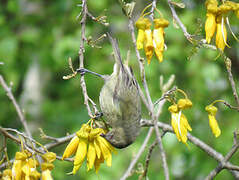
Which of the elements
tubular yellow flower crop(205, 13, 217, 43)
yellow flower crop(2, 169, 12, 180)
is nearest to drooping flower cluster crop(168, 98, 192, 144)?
tubular yellow flower crop(205, 13, 217, 43)

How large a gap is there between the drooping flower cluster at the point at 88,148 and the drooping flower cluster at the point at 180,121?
0.43 meters

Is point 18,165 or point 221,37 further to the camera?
point 221,37

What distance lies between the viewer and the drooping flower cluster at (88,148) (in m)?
2.27

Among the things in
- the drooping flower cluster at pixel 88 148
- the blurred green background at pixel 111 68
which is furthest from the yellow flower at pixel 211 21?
the blurred green background at pixel 111 68

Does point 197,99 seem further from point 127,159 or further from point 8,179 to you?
point 8,179

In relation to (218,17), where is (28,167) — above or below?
below

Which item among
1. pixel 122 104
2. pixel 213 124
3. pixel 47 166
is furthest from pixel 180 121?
pixel 122 104

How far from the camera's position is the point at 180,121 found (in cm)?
242

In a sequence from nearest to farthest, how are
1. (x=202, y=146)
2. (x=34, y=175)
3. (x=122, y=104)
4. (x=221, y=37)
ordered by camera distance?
(x=34, y=175)
(x=221, y=37)
(x=202, y=146)
(x=122, y=104)

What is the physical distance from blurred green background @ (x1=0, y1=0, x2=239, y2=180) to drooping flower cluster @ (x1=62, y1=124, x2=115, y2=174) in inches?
106

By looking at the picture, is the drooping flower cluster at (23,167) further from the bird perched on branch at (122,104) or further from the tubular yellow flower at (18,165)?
the bird perched on branch at (122,104)

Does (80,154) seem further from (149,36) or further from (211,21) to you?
(211,21)

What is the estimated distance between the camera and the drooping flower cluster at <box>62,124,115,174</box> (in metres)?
2.27

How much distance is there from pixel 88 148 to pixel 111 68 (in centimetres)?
382
